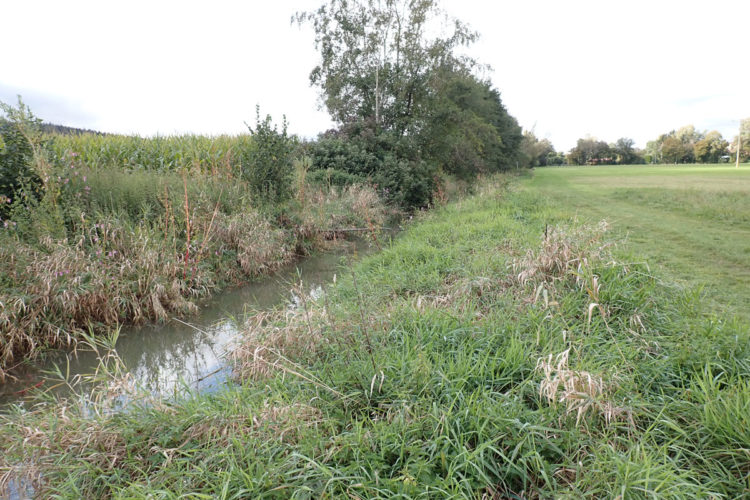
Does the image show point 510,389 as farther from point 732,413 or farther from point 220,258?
point 220,258

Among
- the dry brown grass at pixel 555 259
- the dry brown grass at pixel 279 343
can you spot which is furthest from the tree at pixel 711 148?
the dry brown grass at pixel 279 343

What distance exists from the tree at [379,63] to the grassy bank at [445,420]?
16488 millimetres

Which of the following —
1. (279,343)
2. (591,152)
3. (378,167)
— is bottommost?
(279,343)

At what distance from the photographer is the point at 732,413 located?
215cm

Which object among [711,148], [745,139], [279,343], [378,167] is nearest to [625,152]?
[711,148]

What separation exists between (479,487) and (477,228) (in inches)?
265

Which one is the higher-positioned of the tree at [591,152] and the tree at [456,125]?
the tree at [591,152]

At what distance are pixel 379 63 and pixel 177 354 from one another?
18514mm

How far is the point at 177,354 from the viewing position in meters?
4.61

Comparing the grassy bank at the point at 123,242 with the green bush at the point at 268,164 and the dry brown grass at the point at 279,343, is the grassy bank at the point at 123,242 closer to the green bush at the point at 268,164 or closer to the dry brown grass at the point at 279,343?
the green bush at the point at 268,164

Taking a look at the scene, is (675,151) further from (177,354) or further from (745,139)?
(177,354)

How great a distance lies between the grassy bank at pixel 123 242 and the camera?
4672mm

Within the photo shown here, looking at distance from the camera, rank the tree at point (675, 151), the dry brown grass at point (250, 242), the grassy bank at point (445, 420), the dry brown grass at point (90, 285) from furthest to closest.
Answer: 1. the tree at point (675, 151)
2. the dry brown grass at point (250, 242)
3. the dry brown grass at point (90, 285)
4. the grassy bank at point (445, 420)

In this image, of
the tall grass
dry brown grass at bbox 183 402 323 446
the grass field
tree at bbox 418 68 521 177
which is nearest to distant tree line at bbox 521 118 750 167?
tree at bbox 418 68 521 177
